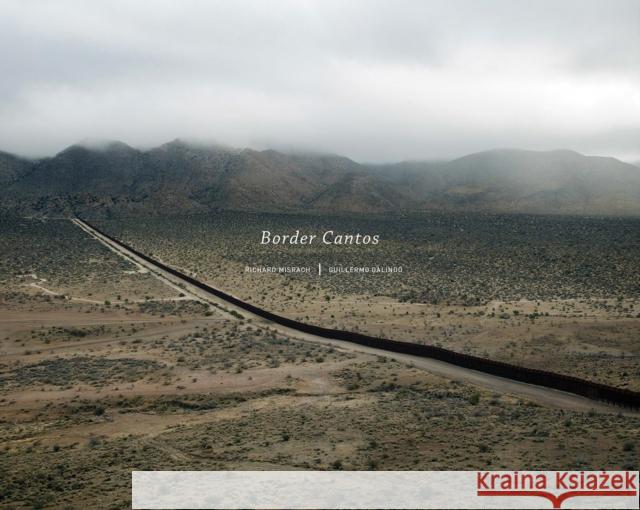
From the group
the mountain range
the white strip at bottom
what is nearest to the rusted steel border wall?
the white strip at bottom

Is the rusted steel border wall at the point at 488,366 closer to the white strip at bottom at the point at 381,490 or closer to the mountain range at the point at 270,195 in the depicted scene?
the white strip at bottom at the point at 381,490

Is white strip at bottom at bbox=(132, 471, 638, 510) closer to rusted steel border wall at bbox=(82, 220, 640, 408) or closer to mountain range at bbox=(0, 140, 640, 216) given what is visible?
rusted steel border wall at bbox=(82, 220, 640, 408)

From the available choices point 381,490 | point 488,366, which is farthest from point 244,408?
point 488,366

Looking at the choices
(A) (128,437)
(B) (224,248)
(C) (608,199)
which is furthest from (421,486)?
(C) (608,199)

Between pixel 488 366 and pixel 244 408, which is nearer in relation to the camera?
pixel 244 408

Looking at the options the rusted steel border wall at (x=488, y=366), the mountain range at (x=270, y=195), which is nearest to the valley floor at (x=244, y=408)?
the rusted steel border wall at (x=488, y=366)

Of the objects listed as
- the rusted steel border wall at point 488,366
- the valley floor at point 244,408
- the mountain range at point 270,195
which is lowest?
the valley floor at point 244,408

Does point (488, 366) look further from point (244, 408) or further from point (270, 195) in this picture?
point (270, 195)
